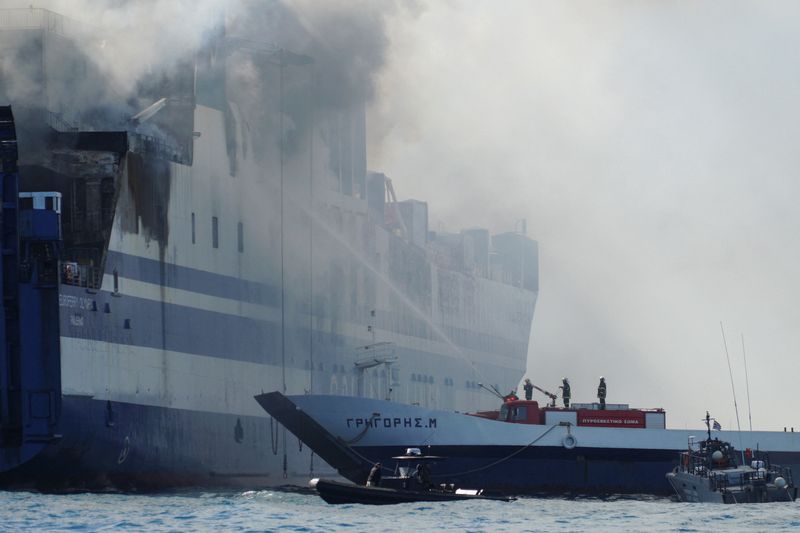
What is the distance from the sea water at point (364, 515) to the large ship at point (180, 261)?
16.1 feet

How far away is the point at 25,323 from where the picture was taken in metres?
65.7

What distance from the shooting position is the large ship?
66.1m

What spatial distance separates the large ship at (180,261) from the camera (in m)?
66.1

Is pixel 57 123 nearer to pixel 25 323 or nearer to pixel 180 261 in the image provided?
pixel 180 261

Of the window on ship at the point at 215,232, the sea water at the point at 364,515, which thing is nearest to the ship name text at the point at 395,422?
the sea water at the point at 364,515

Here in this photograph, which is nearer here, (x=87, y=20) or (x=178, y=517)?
(x=178, y=517)

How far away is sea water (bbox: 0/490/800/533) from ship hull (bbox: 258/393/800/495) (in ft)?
13.0

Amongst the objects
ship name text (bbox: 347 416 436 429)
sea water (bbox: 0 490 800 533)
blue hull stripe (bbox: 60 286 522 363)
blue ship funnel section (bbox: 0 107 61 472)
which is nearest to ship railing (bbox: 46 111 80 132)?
blue ship funnel section (bbox: 0 107 61 472)

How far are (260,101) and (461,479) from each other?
24.0m

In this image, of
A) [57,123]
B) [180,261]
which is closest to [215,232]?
[180,261]

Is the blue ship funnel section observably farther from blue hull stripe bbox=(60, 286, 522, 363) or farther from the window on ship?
the window on ship

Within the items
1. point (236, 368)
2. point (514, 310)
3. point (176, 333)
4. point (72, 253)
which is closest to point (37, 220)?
point (72, 253)

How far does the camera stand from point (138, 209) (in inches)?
2842

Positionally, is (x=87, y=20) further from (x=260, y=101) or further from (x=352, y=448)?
(x=352, y=448)
